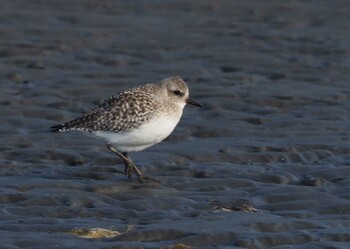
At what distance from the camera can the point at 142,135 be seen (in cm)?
1198

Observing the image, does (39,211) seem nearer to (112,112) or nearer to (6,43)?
(112,112)

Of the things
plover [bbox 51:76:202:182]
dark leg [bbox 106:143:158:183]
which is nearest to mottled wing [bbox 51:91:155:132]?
plover [bbox 51:76:202:182]

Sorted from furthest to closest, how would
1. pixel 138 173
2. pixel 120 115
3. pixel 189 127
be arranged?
pixel 189 127, pixel 120 115, pixel 138 173

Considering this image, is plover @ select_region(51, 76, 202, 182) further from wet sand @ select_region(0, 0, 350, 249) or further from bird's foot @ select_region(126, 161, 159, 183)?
wet sand @ select_region(0, 0, 350, 249)

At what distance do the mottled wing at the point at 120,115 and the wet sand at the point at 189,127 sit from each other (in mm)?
533

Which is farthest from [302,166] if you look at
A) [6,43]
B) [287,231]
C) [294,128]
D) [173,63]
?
[6,43]

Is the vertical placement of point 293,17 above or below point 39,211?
above

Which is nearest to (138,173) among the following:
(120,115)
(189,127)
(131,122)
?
(131,122)

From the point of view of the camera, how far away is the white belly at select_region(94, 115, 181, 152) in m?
12.0

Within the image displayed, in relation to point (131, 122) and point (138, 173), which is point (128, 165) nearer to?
point (138, 173)

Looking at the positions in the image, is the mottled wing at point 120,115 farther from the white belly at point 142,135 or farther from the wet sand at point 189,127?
the wet sand at point 189,127

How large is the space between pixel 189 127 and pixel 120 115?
7.35ft

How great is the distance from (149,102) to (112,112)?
0.43m

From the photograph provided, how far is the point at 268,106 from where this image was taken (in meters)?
15.1
